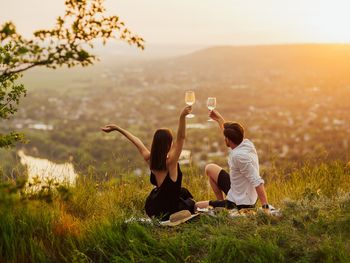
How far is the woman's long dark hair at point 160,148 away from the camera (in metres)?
5.75

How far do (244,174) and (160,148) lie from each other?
1147mm

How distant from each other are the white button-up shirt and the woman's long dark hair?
871 millimetres

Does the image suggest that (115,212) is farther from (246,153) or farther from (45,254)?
(246,153)

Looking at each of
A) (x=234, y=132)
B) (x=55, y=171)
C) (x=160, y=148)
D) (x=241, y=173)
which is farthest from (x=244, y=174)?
(x=55, y=171)

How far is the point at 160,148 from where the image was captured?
19.0 ft

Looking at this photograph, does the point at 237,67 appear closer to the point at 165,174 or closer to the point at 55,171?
the point at 55,171

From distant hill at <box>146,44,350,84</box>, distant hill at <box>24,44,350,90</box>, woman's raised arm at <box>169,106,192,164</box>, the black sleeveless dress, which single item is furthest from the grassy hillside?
distant hill at <box>146,44,350,84</box>

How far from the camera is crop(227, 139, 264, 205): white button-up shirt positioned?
20.0 feet

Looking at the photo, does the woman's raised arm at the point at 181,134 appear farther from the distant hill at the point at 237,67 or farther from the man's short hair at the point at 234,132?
the distant hill at the point at 237,67

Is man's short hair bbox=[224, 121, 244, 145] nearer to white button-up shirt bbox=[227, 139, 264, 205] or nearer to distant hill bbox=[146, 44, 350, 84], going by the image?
white button-up shirt bbox=[227, 139, 264, 205]

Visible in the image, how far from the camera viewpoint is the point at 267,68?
10175cm

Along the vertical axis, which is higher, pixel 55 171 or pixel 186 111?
pixel 186 111

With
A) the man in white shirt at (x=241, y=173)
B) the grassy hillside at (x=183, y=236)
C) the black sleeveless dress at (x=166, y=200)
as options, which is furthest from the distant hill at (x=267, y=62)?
the grassy hillside at (x=183, y=236)

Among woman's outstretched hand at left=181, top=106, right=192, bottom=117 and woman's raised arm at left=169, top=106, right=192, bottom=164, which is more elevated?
woman's outstretched hand at left=181, top=106, right=192, bottom=117
